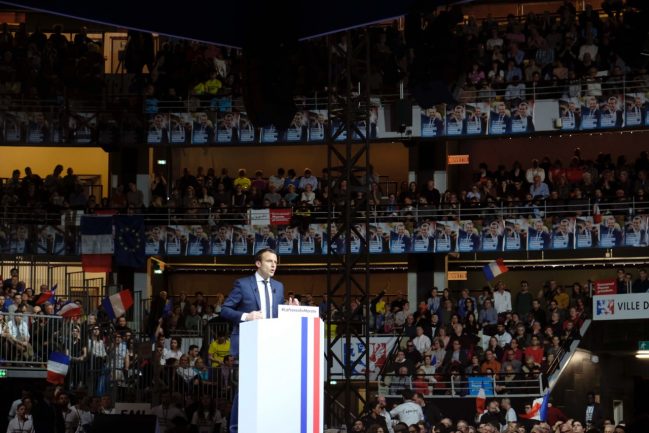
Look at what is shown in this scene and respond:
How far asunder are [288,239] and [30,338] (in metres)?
9.63

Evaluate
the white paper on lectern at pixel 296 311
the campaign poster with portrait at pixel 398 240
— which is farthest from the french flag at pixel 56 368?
the white paper on lectern at pixel 296 311

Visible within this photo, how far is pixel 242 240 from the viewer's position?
94.6ft

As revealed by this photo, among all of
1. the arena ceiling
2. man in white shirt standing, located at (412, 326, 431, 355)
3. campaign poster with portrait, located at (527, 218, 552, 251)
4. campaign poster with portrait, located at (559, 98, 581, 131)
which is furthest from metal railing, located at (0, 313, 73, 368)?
the arena ceiling

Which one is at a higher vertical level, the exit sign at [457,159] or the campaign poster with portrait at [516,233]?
the exit sign at [457,159]

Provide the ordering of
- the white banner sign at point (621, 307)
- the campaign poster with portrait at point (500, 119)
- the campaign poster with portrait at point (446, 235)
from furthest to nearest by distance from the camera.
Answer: the campaign poster with portrait at point (500, 119) → the campaign poster with portrait at point (446, 235) → the white banner sign at point (621, 307)

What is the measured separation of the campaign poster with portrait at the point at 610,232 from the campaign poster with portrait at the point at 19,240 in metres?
13.1

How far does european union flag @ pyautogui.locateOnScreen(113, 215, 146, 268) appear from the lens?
28359 millimetres

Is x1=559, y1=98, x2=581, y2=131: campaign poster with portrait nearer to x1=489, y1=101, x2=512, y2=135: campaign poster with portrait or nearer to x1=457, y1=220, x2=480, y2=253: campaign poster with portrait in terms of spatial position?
x1=489, y1=101, x2=512, y2=135: campaign poster with portrait

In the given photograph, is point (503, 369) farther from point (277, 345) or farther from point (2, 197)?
point (277, 345)

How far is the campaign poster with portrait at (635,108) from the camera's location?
88.0ft

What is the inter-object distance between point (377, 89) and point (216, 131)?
13.3ft

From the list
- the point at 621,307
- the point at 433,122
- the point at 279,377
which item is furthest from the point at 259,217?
the point at 279,377

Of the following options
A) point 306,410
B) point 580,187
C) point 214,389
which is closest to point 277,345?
point 306,410

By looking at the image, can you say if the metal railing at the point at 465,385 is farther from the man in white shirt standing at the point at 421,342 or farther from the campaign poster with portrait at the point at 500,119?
the campaign poster with portrait at the point at 500,119
